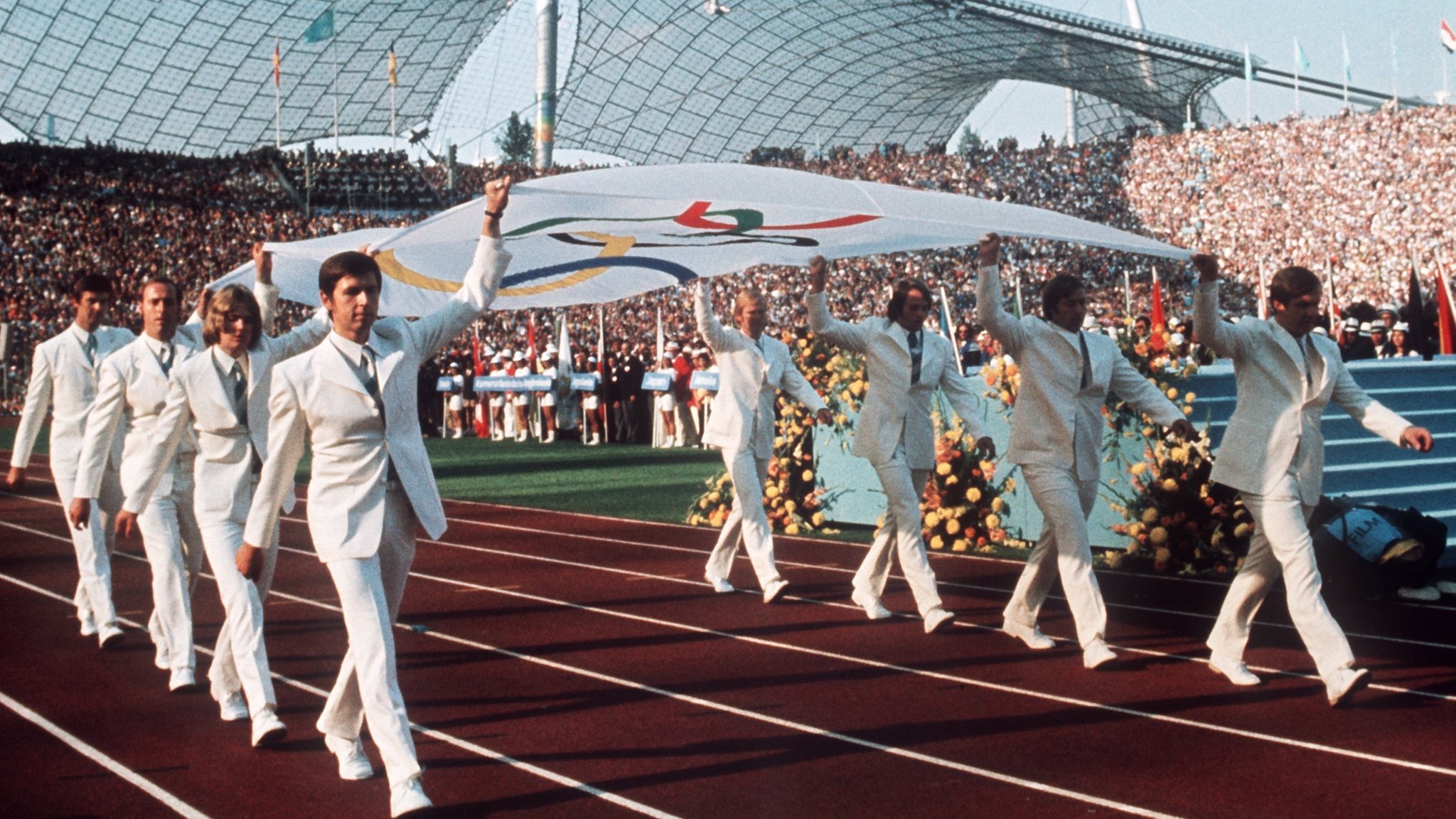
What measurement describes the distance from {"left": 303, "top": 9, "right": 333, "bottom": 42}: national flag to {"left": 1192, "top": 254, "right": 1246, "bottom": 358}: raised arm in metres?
47.1

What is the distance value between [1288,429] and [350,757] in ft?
12.9

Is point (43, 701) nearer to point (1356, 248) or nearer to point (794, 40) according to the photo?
point (1356, 248)

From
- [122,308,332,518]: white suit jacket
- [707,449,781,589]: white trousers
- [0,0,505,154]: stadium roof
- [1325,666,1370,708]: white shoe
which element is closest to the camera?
[1325,666,1370,708]: white shoe

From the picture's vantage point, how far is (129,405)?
7223mm

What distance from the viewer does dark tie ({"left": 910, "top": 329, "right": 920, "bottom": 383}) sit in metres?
8.19

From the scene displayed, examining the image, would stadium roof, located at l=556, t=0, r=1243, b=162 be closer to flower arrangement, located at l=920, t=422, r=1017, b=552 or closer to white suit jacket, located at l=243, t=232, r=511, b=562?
flower arrangement, located at l=920, t=422, r=1017, b=552

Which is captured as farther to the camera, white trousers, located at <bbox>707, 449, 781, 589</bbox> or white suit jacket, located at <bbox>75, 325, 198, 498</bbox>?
white trousers, located at <bbox>707, 449, 781, 589</bbox>

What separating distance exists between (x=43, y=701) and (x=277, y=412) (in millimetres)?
2895

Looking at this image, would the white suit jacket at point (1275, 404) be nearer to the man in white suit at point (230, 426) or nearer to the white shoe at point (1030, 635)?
the white shoe at point (1030, 635)

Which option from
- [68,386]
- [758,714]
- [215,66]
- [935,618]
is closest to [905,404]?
[935,618]

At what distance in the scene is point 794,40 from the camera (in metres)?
56.8

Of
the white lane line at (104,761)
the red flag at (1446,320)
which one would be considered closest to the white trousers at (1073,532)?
the white lane line at (104,761)

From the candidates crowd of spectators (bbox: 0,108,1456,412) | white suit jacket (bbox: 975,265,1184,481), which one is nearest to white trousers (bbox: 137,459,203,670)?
white suit jacket (bbox: 975,265,1184,481)

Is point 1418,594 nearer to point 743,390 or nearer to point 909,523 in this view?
point 909,523
